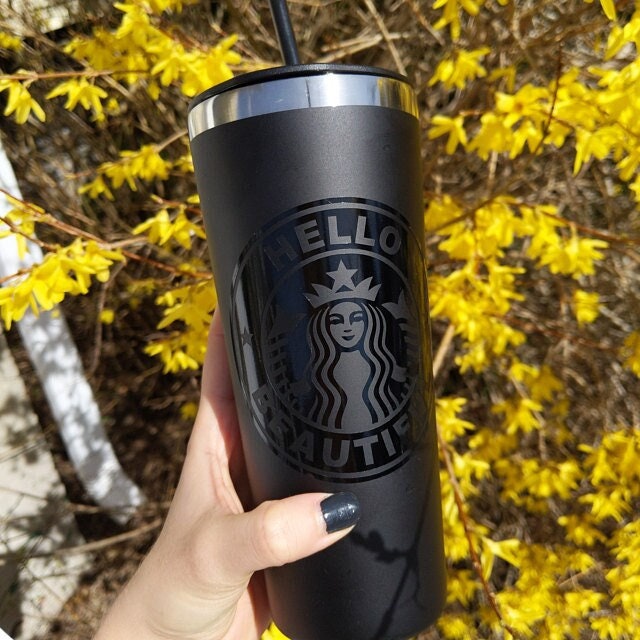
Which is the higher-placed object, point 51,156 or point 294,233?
point 51,156

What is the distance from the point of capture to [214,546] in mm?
866

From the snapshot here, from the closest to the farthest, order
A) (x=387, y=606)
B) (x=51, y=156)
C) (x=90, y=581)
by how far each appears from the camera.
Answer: (x=387, y=606) → (x=51, y=156) → (x=90, y=581)

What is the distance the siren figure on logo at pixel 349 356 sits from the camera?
72cm

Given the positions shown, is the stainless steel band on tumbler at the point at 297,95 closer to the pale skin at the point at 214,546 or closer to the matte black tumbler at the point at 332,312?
the matte black tumbler at the point at 332,312

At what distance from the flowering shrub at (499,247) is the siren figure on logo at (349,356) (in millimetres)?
473

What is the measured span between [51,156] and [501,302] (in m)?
1.79

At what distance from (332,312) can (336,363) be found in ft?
0.23

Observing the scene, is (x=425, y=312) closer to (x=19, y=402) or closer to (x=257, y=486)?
(x=257, y=486)

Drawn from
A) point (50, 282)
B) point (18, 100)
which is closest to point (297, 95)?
point (50, 282)

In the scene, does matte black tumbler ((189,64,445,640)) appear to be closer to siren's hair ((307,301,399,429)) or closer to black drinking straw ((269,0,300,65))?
siren's hair ((307,301,399,429))

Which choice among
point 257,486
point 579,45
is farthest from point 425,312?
point 579,45

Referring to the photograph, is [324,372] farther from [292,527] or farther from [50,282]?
[50,282]

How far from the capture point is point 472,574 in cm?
190

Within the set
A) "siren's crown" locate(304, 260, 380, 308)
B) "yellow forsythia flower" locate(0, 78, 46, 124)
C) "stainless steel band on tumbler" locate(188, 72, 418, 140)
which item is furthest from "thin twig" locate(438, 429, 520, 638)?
"yellow forsythia flower" locate(0, 78, 46, 124)
